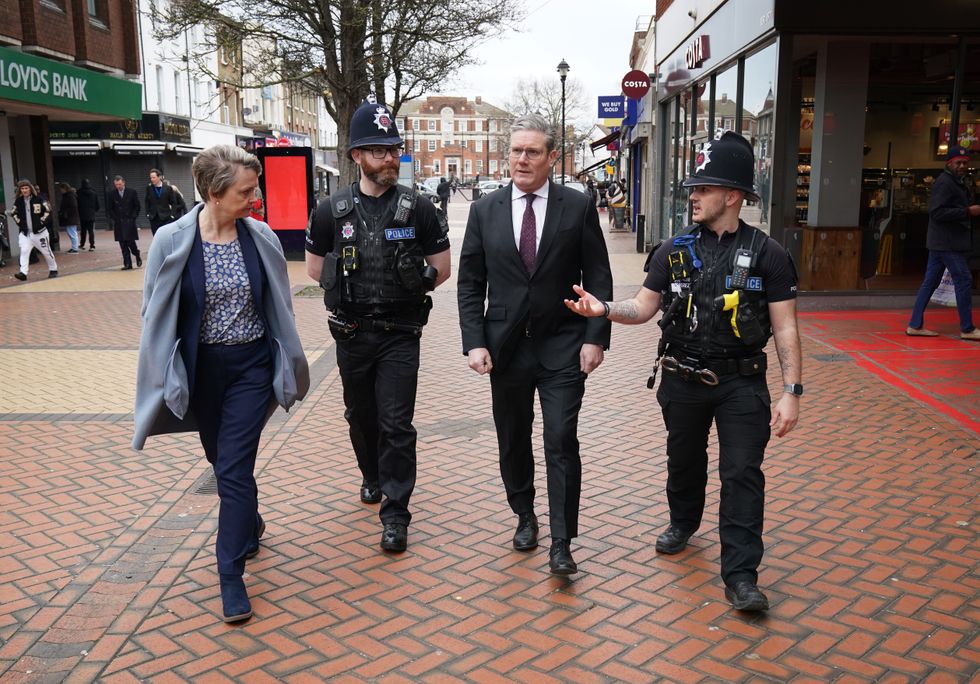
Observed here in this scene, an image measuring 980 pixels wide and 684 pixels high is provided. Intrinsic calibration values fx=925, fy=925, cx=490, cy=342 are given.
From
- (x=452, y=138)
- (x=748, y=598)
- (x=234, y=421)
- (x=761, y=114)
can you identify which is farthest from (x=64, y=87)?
(x=452, y=138)

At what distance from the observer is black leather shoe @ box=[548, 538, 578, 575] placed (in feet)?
13.1

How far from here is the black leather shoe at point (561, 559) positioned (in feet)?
13.1

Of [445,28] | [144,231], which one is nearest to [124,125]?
[144,231]

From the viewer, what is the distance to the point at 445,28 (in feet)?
54.4

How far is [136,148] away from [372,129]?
1312 inches

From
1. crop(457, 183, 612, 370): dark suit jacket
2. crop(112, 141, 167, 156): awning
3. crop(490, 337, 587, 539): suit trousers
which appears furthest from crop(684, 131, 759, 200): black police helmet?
crop(112, 141, 167, 156): awning

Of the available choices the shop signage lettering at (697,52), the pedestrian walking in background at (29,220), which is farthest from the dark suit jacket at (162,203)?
the shop signage lettering at (697,52)

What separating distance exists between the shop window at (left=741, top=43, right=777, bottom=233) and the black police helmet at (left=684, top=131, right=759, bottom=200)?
7.97 meters

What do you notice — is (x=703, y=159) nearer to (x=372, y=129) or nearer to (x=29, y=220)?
Result: (x=372, y=129)

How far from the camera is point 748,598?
3656 millimetres

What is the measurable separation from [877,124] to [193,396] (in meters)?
14.9

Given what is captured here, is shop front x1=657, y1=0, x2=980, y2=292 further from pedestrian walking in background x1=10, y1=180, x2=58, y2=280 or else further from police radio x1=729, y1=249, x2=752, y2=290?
pedestrian walking in background x1=10, y1=180, x2=58, y2=280

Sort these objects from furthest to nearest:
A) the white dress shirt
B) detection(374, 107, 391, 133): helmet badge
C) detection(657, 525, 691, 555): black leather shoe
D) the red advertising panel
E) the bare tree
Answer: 1. the red advertising panel
2. the bare tree
3. detection(374, 107, 391, 133): helmet badge
4. detection(657, 525, 691, 555): black leather shoe
5. the white dress shirt

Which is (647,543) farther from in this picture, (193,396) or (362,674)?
(193,396)
